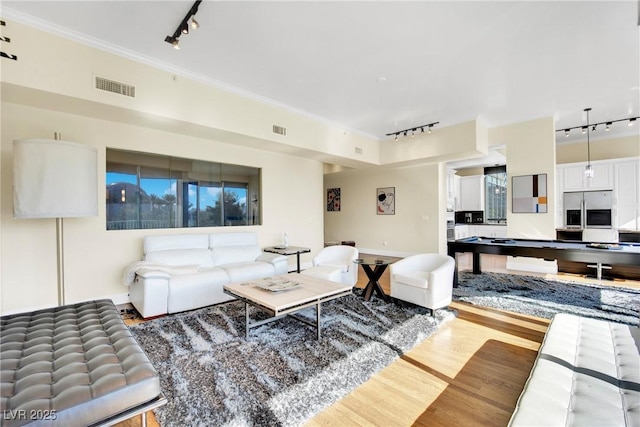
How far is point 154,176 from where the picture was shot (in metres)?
4.32

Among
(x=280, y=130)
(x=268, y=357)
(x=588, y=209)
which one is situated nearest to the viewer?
(x=268, y=357)

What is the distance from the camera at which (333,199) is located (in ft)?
31.2

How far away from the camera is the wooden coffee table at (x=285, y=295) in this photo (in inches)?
101

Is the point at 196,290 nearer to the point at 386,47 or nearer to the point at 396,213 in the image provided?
the point at 386,47

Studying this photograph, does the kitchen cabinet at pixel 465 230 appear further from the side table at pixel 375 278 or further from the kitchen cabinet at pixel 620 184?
the side table at pixel 375 278

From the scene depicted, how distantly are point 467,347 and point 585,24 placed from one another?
11.3ft

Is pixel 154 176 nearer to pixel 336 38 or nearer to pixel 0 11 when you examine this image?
pixel 0 11

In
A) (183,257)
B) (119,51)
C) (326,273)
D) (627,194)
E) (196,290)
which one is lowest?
(196,290)

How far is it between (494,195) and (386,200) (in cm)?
392

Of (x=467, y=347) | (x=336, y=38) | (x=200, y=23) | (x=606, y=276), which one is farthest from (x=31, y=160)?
(x=606, y=276)

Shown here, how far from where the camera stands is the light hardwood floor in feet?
5.81

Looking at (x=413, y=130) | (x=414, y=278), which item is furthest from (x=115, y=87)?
(x=413, y=130)

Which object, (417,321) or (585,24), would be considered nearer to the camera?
(585,24)

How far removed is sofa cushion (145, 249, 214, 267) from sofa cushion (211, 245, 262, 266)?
11 cm
